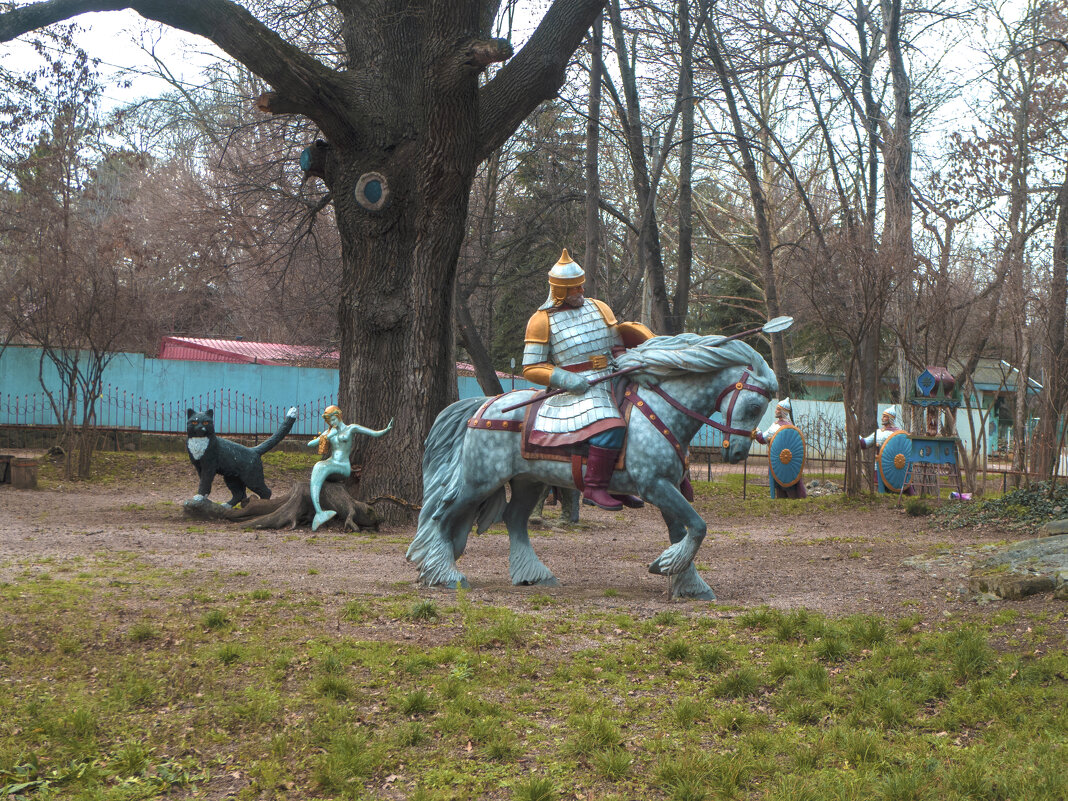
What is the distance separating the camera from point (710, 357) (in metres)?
6.66

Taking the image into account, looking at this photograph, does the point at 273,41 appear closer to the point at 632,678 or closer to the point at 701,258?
the point at 632,678

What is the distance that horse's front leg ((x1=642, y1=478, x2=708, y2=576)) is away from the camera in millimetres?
6621

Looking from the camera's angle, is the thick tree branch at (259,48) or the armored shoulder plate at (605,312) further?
the thick tree branch at (259,48)

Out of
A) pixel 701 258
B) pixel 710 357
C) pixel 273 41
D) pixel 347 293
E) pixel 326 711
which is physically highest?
pixel 701 258

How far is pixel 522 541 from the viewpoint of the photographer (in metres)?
7.64

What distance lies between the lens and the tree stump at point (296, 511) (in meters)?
11.7

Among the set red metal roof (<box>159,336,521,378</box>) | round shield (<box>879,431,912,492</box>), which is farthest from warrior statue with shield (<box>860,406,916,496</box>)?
red metal roof (<box>159,336,521,378</box>)

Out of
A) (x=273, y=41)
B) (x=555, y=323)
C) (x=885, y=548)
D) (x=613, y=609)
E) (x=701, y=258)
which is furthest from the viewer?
(x=701, y=258)

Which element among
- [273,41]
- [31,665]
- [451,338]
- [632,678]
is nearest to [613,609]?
[632,678]

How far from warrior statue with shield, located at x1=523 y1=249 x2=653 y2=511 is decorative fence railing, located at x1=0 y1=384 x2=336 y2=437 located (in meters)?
16.0

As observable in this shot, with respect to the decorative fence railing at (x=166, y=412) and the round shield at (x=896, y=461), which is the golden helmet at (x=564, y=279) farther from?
the decorative fence railing at (x=166, y=412)

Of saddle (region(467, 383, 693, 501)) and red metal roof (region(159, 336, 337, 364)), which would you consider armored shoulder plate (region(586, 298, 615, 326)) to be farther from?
red metal roof (region(159, 336, 337, 364))

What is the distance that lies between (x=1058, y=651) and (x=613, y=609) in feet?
8.70

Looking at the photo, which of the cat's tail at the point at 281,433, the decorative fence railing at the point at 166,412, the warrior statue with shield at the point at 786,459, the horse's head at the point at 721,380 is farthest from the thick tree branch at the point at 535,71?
the decorative fence railing at the point at 166,412
